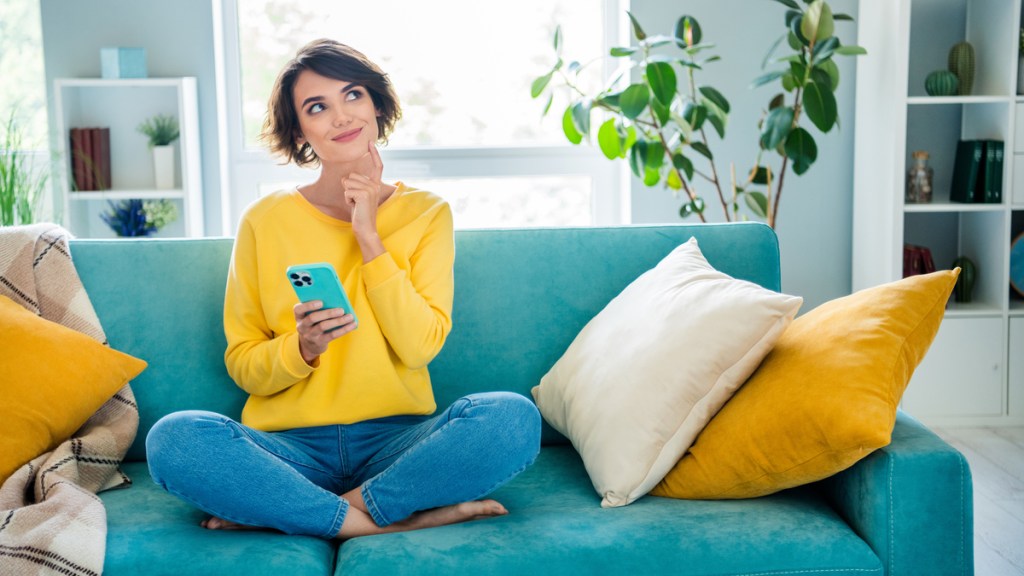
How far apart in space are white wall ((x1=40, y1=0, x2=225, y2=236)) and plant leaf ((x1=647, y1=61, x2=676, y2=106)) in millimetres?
1680

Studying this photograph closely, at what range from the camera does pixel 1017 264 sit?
350 centimetres

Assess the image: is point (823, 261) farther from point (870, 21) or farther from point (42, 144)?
point (42, 144)

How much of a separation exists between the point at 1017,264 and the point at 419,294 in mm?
→ 2506

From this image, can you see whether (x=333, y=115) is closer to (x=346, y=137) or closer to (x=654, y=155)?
(x=346, y=137)

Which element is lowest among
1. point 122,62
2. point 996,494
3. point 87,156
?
point 996,494

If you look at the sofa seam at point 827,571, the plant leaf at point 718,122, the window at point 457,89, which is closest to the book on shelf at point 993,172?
the plant leaf at point 718,122

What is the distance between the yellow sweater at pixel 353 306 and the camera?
1793 millimetres

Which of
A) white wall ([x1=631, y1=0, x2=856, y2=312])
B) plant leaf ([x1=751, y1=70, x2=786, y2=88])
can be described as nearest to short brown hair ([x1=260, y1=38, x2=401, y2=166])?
plant leaf ([x1=751, y1=70, x2=786, y2=88])

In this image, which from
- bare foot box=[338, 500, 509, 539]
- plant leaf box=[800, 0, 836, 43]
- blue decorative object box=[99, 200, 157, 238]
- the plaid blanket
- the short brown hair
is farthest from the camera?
blue decorative object box=[99, 200, 157, 238]

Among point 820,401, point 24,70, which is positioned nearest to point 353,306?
point 820,401

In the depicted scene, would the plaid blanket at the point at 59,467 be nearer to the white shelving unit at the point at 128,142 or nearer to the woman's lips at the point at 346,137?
the woman's lips at the point at 346,137

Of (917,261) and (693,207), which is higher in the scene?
(693,207)

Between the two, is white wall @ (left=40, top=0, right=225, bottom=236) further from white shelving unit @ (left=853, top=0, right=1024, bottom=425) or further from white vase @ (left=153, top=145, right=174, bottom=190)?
white shelving unit @ (left=853, top=0, right=1024, bottom=425)

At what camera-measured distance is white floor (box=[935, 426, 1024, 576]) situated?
2299 millimetres
